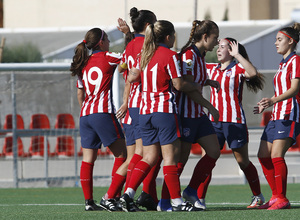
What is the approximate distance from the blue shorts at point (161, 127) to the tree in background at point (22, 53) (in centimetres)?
2072

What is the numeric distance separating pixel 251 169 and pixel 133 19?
1.98 meters

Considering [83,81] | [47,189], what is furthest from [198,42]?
[47,189]

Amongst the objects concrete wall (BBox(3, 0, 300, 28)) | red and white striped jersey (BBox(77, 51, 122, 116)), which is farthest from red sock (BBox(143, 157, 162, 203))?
concrete wall (BBox(3, 0, 300, 28))

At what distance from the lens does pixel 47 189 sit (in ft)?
42.9

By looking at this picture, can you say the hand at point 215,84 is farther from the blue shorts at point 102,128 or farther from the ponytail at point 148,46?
the blue shorts at point 102,128

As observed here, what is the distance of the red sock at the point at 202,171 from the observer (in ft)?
25.1

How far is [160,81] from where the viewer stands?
7.26 m

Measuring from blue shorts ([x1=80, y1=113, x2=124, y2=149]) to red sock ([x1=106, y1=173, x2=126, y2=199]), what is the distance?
34cm

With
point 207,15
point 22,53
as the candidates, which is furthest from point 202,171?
point 207,15

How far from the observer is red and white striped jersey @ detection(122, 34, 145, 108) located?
7.73m

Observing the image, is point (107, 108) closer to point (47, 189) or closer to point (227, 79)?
point (227, 79)

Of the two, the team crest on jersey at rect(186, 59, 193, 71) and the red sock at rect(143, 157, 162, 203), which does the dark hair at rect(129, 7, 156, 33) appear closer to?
the team crest on jersey at rect(186, 59, 193, 71)

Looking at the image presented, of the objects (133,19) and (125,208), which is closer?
(125,208)

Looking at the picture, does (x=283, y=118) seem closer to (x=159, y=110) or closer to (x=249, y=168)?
(x=249, y=168)
